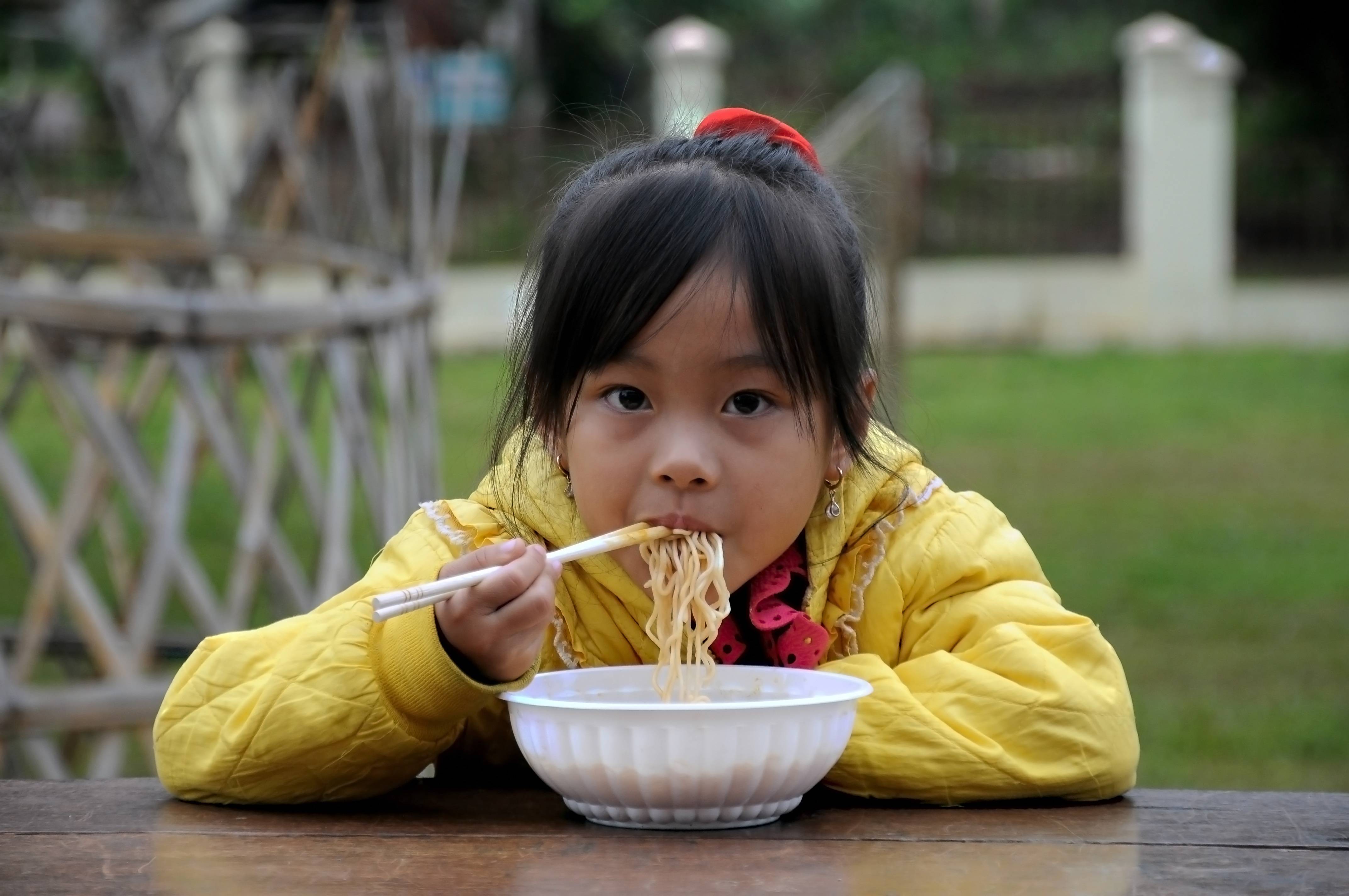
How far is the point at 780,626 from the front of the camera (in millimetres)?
1796

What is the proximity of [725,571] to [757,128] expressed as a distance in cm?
53

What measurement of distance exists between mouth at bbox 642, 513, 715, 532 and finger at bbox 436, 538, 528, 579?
16 centimetres

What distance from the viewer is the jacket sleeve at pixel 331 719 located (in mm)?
1560

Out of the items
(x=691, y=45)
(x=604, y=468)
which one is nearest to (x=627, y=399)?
(x=604, y=468)

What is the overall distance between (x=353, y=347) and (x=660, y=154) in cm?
224

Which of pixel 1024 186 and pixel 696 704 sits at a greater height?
pixel 1024 186

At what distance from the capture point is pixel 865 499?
1.84 m

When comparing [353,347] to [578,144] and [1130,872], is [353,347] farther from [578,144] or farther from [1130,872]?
[1130,872]

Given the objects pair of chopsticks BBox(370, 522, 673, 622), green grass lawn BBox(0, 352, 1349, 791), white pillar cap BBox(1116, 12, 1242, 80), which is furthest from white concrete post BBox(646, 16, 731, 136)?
pair of chopsticks BBox(370, 522, 673, 622)

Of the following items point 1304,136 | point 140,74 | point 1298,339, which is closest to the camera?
point 140,74

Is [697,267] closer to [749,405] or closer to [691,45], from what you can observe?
[749,405]

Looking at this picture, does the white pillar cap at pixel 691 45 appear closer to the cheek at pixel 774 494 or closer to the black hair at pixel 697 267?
the black hair at pixel 697 267

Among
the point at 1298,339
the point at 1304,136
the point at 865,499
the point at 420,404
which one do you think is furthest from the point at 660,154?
the point at 1304,136

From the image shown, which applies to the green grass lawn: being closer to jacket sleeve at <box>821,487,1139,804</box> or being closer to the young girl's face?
jacket sleeve at <box>821,487,1139,804</box>
